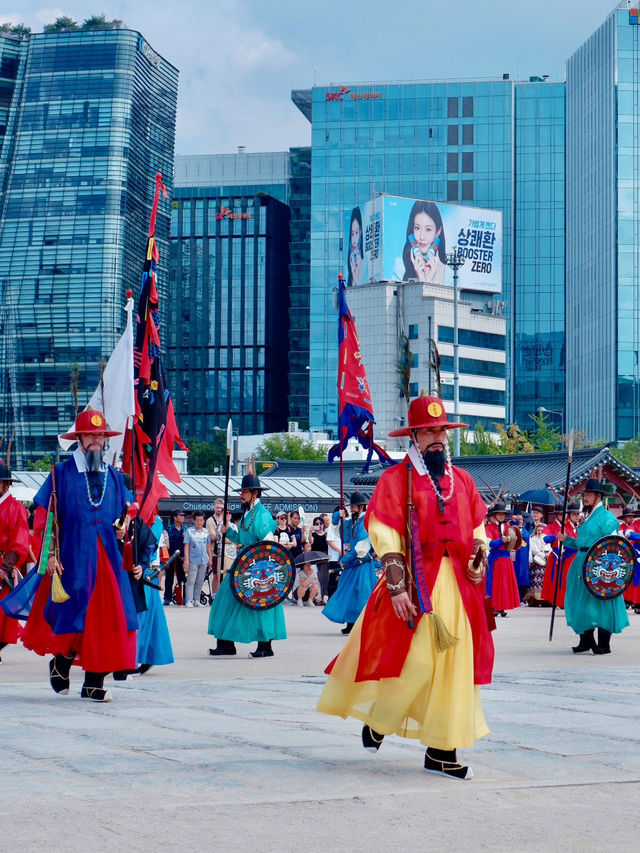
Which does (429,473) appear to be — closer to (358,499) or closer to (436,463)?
(436,463)

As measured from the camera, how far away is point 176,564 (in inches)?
1046

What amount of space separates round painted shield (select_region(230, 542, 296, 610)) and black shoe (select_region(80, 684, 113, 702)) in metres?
3.60

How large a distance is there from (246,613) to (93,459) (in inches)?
165

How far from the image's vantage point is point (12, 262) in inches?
4759

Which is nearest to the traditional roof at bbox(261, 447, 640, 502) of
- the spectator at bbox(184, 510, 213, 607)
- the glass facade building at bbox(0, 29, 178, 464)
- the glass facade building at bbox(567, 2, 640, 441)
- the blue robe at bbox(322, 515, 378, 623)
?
the spectator at bbox(184, 510, 213, 607)

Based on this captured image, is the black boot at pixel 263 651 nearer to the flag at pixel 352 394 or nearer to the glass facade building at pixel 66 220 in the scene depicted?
the flag at pixel 352 394

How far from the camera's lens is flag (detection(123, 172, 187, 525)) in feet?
38.2

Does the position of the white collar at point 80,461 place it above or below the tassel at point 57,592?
above

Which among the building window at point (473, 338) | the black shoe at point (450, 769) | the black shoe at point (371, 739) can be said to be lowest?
the black shoe at point (450, 769)

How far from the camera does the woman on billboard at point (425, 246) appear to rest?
354ft

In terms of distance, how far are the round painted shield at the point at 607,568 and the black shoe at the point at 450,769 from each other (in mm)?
7806

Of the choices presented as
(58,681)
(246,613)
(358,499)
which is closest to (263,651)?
(246,613)

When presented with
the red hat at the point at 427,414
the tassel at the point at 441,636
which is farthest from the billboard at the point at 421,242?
the tassel at the point at 441,636

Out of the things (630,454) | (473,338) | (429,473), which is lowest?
(429,473)
